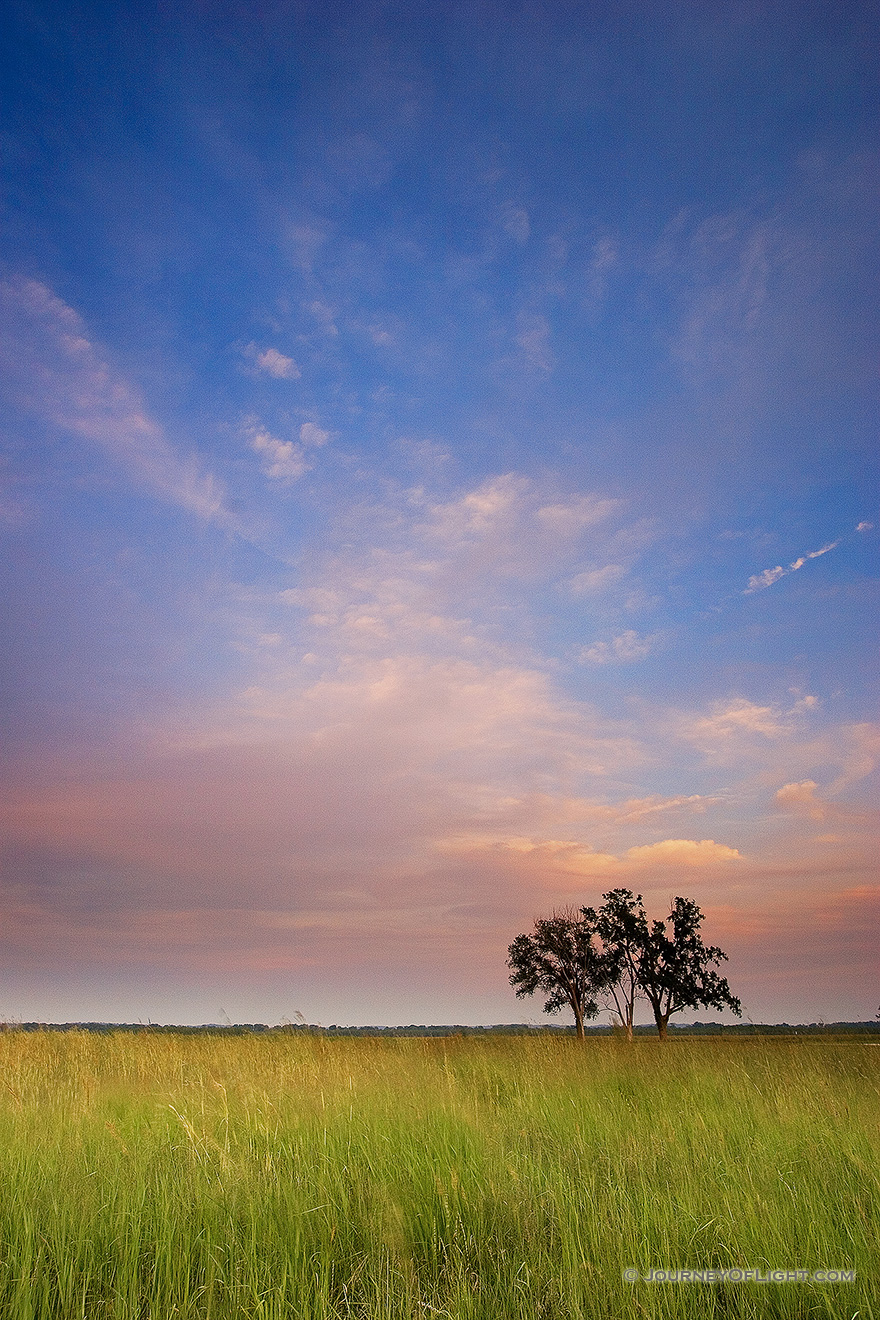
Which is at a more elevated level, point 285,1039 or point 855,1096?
point 285,1039

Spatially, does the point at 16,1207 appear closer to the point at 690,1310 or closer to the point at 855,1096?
the point at 690,1310

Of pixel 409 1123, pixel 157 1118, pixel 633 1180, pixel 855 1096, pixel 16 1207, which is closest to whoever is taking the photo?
pixel 16 1207

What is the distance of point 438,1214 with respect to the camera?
16.1 ft

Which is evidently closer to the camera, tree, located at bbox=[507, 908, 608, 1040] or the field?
the field

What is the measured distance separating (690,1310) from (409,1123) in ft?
11.7

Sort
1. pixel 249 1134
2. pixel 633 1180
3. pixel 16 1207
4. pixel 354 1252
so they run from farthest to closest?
pixel 249 1134 < pixel 633 1180 < pixel 16 1207 < pixel 354 1252

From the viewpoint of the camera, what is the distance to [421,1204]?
16.2 feet

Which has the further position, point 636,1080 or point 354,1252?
point 636,1080

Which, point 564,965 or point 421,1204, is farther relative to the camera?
point 564,965

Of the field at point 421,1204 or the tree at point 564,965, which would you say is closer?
the field at point 421,1204

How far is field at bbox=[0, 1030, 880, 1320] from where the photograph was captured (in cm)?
389

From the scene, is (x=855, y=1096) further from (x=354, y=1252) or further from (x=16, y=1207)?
(x=16, y=1207)

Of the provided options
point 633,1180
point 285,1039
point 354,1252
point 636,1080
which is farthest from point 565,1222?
point 285,1039

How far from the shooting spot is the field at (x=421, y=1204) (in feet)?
12.8
